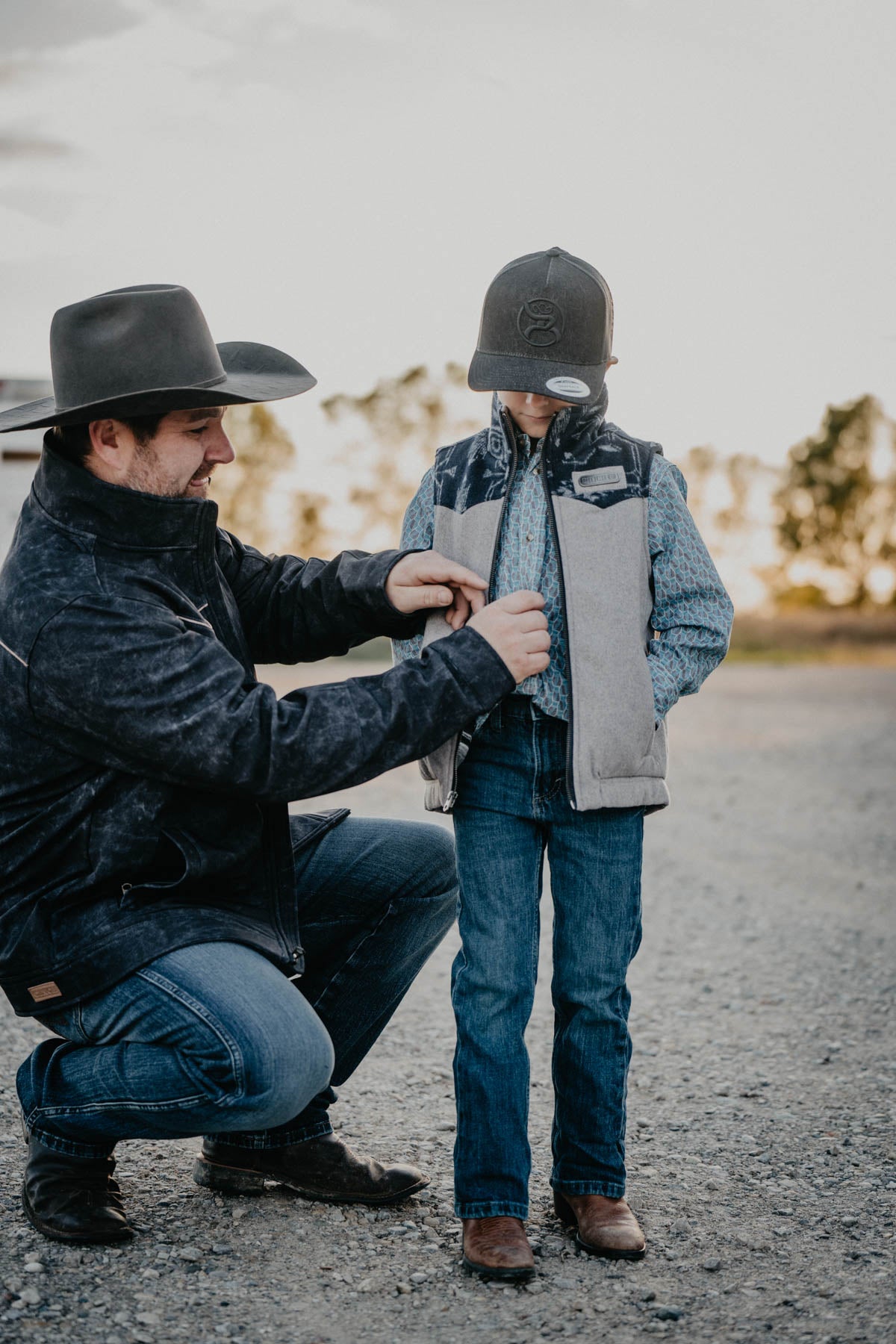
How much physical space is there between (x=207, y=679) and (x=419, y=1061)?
1.71m

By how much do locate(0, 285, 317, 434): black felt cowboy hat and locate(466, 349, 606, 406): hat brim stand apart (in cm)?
51

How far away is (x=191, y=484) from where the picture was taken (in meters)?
2.72

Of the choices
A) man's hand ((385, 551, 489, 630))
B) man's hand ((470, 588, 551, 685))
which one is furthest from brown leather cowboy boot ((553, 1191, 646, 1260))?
man's hand ((385, 551, 489, 630))

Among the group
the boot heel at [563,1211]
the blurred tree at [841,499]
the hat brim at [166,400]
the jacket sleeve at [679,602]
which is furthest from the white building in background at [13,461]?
the blurred tree at [841,499]

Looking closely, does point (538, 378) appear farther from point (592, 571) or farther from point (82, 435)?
point (82, 435)

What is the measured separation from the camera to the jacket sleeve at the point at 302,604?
114 inches

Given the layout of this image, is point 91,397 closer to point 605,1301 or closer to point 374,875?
point 374,875

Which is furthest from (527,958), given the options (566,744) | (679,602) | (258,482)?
(258,482)

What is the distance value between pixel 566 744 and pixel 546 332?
81 centimetres

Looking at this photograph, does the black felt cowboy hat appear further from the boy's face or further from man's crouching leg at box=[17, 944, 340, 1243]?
man's crouching leg at box=[17, 944, 340, 1243]

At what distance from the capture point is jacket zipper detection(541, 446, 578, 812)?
2502mm

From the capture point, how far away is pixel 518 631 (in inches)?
98.1

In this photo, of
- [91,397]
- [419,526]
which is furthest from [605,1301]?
[91,397]

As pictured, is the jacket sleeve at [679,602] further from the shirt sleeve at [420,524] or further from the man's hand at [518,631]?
the shirt sleeve at [420,524]
